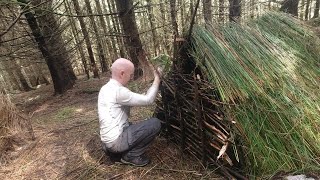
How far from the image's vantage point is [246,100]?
113 inches

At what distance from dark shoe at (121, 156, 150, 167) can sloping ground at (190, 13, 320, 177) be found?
3.79 ft

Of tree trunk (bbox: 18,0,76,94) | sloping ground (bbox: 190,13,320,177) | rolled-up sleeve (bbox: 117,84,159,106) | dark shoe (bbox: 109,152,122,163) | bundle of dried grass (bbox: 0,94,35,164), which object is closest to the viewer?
sloping ground (bbox: 190,13,320,177)

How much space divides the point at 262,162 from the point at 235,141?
0.30m

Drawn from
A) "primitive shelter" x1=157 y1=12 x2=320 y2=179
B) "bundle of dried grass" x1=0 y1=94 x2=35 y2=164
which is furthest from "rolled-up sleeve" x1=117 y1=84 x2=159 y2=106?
"bundle of dried grass" x1=0 y1=94 x2=35 y2=164

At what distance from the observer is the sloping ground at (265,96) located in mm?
2758

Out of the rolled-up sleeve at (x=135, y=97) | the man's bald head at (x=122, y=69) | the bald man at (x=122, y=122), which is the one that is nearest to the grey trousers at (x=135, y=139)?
the bald man at (x=122, y=122)

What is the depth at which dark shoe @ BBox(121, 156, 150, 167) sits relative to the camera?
341cm

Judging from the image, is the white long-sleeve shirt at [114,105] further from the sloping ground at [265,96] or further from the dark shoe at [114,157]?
the sloping ground at [265,96]

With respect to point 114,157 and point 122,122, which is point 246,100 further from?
point 114,157

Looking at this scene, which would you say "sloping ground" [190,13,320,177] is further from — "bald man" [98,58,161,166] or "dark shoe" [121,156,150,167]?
"dark shoe" [121,156,150,167]

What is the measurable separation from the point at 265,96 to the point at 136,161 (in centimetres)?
156

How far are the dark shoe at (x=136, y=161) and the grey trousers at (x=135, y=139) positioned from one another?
1.4 inches

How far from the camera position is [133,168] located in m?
3.38

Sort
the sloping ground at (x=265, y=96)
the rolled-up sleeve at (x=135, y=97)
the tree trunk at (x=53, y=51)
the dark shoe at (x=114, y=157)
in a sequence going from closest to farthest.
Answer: the sloping ground at (x=265, y=96) < the rolled-up sleeve at (x=135, y=97) < the dark shoe at (x=114, y=157) < the tree trunk at (x=53, y=51)
